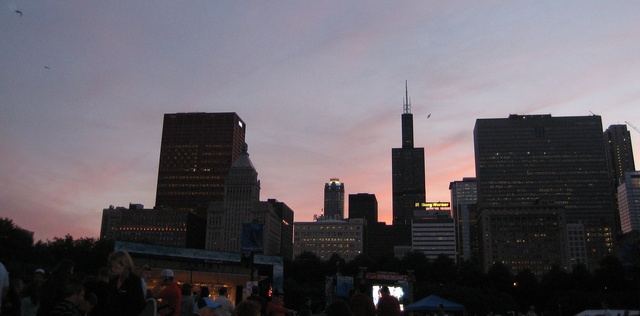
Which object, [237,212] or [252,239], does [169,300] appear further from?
[237,212]

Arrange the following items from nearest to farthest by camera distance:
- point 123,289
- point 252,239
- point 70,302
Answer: point 123,289
point 70,302
point 252,239

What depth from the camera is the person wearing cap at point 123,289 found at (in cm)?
634

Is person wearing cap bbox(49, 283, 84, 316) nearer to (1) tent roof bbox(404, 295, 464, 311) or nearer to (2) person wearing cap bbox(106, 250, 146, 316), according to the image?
(2) person wearing cap bbox(106, 250, 146, 316)

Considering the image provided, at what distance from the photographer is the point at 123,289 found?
641 centimetres

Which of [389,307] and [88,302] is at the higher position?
[88,302]

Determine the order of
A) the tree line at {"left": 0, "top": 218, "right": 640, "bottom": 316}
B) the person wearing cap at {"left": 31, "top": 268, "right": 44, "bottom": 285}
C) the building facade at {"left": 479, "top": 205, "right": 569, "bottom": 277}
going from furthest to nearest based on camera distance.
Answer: the building facade at {"left": 479, "top": 205, "right": 569, "bottom": 277} → the tree line at {"left": 0, "top": 218, "right": 640, "bottom": 316} → the person wearing cap at {"left": 31, "top": 268, "right": 44, "bottom": 285}

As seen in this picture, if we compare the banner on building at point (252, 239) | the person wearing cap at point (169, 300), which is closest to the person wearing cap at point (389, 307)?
the person wearing cap at point (169, 300)

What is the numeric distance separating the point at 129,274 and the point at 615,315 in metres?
20.1

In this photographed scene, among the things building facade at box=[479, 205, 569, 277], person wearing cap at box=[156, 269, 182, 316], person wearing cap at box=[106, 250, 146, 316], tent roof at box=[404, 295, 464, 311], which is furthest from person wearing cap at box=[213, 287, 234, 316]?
building facade at box=[479, 205, 569, 277]

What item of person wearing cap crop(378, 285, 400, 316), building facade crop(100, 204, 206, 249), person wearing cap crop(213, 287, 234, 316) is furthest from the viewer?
building facade crop(100, 204, 206, 249)

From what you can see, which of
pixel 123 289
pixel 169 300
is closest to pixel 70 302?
pixel 123 289

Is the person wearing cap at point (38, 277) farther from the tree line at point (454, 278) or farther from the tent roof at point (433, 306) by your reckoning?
the tree line at point (454, 278)

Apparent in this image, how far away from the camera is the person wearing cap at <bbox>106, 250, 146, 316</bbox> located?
634cm

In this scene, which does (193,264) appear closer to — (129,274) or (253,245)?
(253,245)
